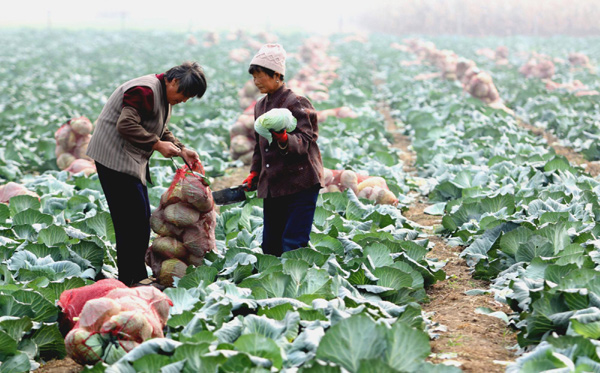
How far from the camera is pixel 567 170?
6.45 metres

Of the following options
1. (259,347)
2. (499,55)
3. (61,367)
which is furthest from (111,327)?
(499,55)

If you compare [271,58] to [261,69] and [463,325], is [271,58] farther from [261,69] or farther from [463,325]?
[463,325]

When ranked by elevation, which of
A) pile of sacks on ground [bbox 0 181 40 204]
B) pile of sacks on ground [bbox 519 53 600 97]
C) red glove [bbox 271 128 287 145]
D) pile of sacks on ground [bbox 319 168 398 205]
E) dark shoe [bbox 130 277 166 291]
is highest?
red glove [bbox 271 128 287 145]

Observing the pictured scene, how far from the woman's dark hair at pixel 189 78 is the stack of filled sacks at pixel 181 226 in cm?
59

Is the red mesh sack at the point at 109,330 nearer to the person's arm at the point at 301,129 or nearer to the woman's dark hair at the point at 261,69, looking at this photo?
the person's arm at the point at 301,129

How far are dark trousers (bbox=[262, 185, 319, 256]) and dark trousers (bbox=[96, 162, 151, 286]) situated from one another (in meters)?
0.83

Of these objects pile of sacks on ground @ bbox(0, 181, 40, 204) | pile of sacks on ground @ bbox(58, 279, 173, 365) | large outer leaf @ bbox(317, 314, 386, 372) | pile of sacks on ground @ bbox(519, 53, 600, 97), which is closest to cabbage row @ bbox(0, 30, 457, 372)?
large outer leaf @ bbox(317, 314, 386, 372)

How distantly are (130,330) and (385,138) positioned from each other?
25.1ft

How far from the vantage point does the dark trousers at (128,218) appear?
13.4 ft

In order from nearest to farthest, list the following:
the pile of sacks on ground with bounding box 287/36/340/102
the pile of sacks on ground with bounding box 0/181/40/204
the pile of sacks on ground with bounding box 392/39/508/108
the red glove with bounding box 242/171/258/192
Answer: the red glove with bounding box 242/171/258/192
the pile of sacks on ground with bounding box 0/181/40/204
the pile of sacks on ground with bounding box 392/39/508/108
the pile of sacks on ground with bounding box 287/36/340/102

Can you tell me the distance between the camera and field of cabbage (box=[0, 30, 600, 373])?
9.34ft

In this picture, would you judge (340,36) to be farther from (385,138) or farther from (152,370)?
(152,370)

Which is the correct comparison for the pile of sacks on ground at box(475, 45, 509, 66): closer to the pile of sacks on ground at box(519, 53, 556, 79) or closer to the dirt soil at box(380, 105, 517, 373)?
the pile of sacks on ground at box(519, 53, 556, 79)

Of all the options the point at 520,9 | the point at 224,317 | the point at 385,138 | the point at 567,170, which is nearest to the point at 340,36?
the point at 520,9
